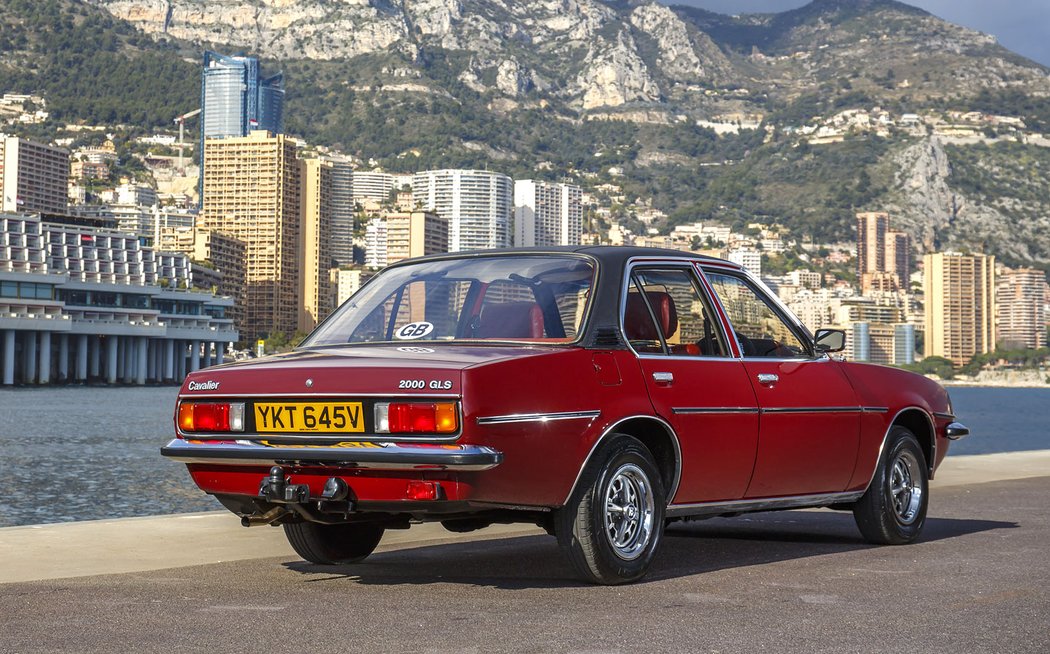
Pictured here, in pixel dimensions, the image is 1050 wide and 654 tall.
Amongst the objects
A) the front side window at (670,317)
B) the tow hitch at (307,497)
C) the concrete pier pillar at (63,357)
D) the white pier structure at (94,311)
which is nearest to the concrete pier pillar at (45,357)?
the white pier structure at (94,311)

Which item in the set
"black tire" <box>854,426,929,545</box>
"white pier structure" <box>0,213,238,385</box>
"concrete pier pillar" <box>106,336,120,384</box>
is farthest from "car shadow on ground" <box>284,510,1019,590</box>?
"concrete pier pillar" <box>106,336,120,384</box>

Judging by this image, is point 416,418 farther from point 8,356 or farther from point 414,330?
point 8,356

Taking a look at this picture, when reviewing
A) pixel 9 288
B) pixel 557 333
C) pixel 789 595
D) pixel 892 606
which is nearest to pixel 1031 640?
pixel 892 606

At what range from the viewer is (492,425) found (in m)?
6.05

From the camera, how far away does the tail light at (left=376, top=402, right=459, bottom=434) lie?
600 centimetres

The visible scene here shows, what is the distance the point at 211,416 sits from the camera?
6.65 metres

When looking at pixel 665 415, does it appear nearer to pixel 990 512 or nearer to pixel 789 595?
pixel 789 595

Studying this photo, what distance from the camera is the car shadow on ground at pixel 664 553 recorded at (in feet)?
23.4

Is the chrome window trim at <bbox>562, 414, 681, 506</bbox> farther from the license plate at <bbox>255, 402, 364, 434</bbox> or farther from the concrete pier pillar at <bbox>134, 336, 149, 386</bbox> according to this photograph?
the concrete pier pillar at <bbox>134, 336, 149, 386</bbox>

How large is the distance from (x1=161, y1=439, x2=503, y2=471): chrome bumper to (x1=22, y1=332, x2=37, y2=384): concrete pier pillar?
143m

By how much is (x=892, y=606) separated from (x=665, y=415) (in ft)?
4.72

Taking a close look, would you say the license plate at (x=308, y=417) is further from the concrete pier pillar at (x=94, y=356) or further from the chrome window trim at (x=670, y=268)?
the concrete pier pillar at (x=94, y=356)

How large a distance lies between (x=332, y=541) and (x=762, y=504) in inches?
93.7

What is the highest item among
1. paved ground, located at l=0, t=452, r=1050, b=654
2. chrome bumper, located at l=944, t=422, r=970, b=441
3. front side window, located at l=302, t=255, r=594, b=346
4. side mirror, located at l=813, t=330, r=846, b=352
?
front side window, located at l=302, t=255, r=594, b=346
